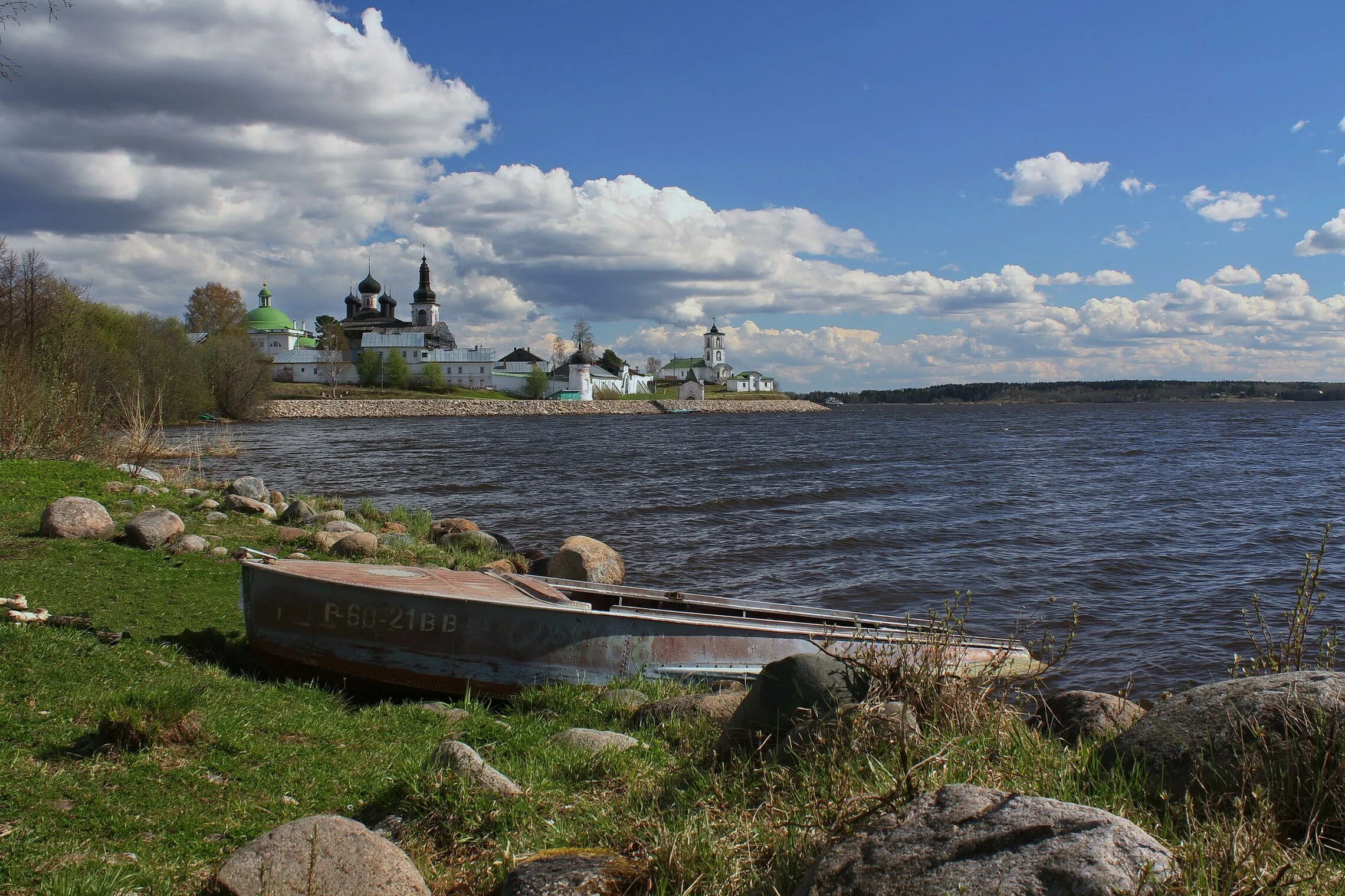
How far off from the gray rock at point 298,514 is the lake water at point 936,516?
195 inches

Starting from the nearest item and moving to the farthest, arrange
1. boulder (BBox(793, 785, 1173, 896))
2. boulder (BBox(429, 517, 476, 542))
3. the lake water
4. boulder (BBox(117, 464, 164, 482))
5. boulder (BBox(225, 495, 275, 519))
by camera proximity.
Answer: boulder (BBox(793, 785, 1173, 896))
the lake water
boulder (BBox(225, 495, 275, 519))
boulder (BBox(429, 517, 476, 542))
boulder (BBox(117, 464, 164, 482))

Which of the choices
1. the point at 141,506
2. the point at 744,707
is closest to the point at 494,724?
the point at 744,707

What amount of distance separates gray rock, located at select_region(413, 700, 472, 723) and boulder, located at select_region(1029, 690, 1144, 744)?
4.44 metres

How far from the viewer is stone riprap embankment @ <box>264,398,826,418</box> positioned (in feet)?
297

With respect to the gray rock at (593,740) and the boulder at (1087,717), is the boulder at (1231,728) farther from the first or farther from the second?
the gray rock at (593,740)

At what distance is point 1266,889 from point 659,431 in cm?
7448

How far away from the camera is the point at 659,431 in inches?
3041

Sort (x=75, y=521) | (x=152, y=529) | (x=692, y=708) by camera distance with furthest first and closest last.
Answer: (x=152, y=529) → (x=75, y=521) → (x=692, y=708)

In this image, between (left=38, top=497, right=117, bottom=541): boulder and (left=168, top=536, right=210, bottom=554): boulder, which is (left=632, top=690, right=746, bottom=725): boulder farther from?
(left=38, top=497, right=117, bottom=541): boulder

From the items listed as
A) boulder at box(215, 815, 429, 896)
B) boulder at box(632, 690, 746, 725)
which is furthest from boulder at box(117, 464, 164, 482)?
boulder at box(215, 815, 429, 896)

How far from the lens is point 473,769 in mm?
5043

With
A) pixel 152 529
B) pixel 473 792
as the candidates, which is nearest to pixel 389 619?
pixel 473 792

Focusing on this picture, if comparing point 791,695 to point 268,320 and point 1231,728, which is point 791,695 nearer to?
point 1231,728

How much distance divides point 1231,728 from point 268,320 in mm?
138092
